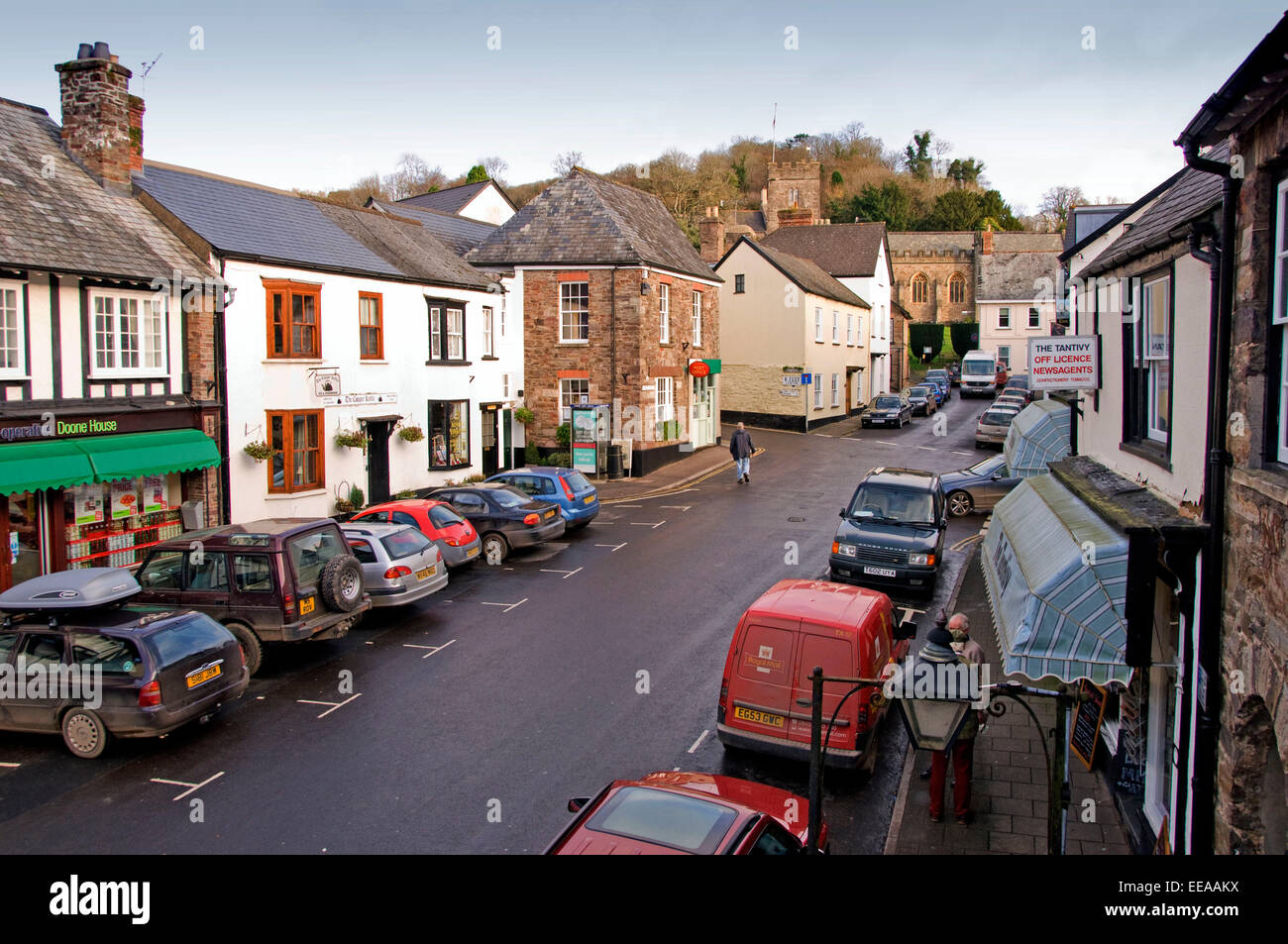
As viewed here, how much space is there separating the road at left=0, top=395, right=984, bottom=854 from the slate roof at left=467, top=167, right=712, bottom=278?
1670cm

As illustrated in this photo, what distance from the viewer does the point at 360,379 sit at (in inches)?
969

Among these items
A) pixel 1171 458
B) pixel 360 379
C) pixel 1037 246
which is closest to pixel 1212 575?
pixel 1171 458

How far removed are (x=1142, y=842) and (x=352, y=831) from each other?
719 cm

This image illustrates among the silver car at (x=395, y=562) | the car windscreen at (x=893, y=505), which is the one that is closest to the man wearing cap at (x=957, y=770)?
the car windscreen at (x=893, y=505)

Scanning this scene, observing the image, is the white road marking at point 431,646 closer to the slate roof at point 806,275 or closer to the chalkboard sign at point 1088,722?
the chalkboard sign at point 1088,722

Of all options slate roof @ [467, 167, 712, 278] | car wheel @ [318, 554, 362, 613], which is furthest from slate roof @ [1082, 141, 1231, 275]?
slate roof @ [467, 167, 712, 278]

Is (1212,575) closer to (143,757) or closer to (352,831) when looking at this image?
(352,831)

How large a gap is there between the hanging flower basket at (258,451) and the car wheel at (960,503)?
56.3 feet

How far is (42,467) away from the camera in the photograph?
15891mm

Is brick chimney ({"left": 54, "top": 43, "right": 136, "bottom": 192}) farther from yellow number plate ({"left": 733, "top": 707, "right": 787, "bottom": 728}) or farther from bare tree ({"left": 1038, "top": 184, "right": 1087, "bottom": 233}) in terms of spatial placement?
bare tree ({"left": 1038, "top": 184, "right": 1087, "bottom": 233})

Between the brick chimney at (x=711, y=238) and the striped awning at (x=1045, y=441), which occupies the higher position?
the brick chimney at (x=711, y=238)

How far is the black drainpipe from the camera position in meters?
6.49

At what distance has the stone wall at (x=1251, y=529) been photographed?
18.8 feet
